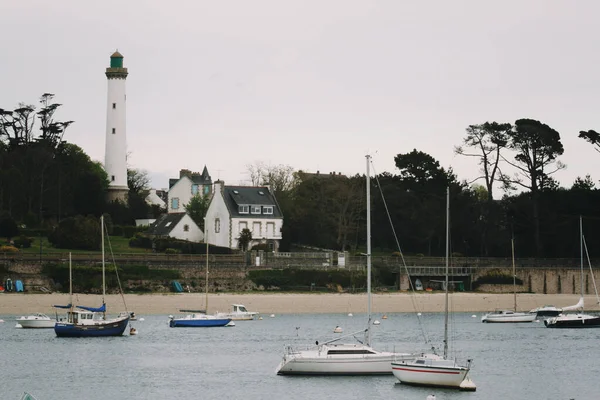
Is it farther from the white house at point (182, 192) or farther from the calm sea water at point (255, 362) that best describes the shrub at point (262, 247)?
the white house at point (182, 192)

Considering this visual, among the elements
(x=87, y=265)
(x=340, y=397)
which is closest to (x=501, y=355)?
(x=340, y=397)

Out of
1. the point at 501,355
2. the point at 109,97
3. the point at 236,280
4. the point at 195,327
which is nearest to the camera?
the point at 501,355

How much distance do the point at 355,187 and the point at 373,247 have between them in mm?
5300

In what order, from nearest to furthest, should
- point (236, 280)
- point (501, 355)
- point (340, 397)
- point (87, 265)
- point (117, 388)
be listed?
point (340, 397) → point (117, 388) → point (501, 355) → point (87, 265) → point (236, 280)

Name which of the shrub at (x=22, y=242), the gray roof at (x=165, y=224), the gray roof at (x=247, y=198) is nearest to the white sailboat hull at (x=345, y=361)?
the shrub at (x=22, y=242)

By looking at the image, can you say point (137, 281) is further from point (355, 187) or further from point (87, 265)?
point (355, 187)

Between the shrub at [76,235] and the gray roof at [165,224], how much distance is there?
8133mm

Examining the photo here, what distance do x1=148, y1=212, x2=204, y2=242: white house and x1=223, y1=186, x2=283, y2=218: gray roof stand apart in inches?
153

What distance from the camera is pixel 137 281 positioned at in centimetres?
7575

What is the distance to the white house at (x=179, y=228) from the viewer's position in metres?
90.3

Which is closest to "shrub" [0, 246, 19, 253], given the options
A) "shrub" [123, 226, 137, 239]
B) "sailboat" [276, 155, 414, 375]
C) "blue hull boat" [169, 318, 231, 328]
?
"blue hull boat" [169, 318, 231, 328]

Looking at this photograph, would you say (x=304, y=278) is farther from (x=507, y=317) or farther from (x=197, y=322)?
(x=197, y=322)

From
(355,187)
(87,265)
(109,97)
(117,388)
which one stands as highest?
(109,97)

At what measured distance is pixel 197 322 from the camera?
218 feet
